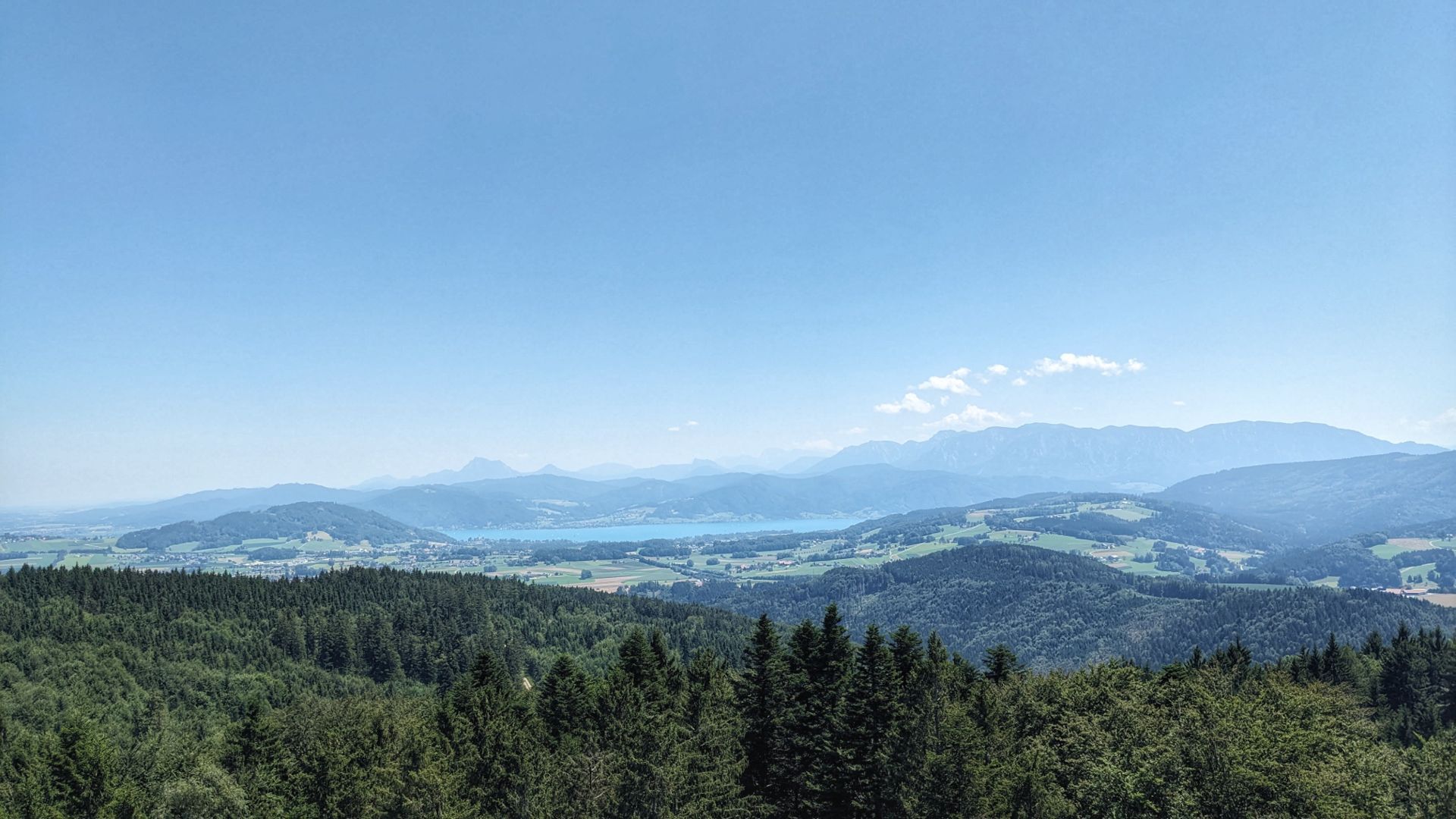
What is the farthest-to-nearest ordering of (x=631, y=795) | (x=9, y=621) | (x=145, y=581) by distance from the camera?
(x=145, y=581), (x=9, y=621), (x=631, y=795)

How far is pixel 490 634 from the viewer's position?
536 ft

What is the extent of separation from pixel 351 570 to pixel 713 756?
178185mm

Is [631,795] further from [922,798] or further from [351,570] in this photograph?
[351,570]

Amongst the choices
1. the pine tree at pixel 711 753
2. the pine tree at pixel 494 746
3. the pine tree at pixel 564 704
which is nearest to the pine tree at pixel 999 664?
the pine tree at pixel 711 753

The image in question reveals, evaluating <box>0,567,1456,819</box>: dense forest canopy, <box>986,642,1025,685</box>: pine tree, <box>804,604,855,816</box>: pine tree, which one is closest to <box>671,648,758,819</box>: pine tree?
<box>0,567,1456,819</box>: dense forest canopy

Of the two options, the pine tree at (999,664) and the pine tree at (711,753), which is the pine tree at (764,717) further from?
the pine tree at (999,664)

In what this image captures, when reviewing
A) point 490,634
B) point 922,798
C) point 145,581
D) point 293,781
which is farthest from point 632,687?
point 145,581

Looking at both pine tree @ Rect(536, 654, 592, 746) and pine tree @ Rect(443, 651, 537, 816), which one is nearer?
pine tree @ Rect(443, 651, 537, 816)

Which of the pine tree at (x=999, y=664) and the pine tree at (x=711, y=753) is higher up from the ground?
the pine tree at (x=711, y=753)

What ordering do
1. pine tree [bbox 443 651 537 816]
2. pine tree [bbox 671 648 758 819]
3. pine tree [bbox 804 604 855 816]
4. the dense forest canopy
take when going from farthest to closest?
pine tree [bbox 804 604 855 816] → pine tree [bbox 443 651 537 816] → pine tree [bbox 671 648 758 819] → the dense forest canopy

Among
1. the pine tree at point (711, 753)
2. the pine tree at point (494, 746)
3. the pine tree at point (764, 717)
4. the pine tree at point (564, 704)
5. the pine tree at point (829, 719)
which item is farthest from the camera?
the pine tree at point (564, 704)

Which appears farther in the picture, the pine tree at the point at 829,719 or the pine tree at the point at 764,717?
the pine tree at the point at 764,717

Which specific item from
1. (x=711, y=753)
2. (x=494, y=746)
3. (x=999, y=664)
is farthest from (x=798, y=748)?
(x=999, y=664)

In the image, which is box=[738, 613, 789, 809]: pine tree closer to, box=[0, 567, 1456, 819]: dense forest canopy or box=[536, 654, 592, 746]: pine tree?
box=[0, 567, 1456, 819]: dense forest canopy
